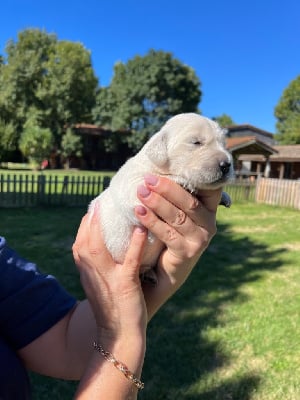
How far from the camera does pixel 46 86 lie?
42188mm

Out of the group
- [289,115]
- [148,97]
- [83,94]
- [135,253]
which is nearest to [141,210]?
[135,253]

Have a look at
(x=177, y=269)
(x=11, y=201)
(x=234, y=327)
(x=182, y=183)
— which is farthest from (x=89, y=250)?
(x=11, y=201)

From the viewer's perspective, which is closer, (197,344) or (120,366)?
(120,366)

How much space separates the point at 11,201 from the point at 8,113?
98.9 feet

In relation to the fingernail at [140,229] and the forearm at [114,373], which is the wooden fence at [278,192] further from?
the forearm at [114,373]

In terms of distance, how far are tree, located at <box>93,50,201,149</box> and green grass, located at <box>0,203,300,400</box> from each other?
3852 cm

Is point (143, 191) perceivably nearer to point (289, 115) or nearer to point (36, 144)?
point (36, 144)

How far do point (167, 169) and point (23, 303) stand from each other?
0.94 m

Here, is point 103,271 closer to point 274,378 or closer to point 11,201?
point 274,378

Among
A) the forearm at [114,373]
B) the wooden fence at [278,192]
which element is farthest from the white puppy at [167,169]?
the wooden fence at [278,192]

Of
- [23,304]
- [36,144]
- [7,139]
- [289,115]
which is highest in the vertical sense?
[289,115]

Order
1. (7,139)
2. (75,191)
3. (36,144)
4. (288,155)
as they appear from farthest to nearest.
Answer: (7,139)
(36,144)
(288,155)
(75,191)

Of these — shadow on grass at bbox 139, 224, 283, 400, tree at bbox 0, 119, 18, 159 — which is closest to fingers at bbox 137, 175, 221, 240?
shadow on grass at bbox 139, 224, 283, 400

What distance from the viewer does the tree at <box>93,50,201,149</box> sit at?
154 ft
